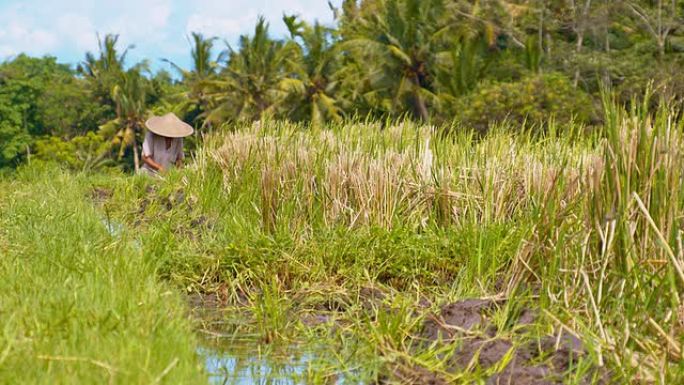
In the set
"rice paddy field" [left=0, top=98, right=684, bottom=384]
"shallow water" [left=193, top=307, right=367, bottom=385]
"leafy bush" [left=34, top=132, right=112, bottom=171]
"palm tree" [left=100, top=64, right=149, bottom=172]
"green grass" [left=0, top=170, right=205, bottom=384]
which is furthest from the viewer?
"palm tree" [left=100, top=64, right=149, bottom=172]

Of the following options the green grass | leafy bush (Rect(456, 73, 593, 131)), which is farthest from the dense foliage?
the green grass

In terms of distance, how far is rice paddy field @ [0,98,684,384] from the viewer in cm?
338

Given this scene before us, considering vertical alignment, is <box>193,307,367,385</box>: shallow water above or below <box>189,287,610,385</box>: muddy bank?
below

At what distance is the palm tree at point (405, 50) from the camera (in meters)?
29.2

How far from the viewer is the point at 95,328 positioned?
316cm

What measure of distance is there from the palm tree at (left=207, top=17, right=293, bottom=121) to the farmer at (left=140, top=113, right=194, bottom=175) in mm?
23730

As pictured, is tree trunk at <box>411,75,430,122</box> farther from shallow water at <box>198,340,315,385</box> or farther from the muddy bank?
shallow water at <box>198,340,315,385</box>

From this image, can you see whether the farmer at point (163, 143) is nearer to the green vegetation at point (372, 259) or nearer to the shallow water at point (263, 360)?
the green vegetation at point (372, 259)

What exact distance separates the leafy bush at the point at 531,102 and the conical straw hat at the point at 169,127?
43.3ft

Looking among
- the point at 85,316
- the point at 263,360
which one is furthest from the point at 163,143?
the point at 85,316

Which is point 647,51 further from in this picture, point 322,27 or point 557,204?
point 557,204

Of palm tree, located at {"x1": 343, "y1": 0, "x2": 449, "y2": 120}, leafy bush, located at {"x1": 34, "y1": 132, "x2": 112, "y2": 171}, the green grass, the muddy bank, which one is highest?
palm tree, located at {"x1": 343, "y1": 0, "x2": 449, "y2": 120}

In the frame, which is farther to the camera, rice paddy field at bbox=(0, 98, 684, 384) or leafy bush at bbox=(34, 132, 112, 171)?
leafy bush at bbox=(34, 132, 112, 171)

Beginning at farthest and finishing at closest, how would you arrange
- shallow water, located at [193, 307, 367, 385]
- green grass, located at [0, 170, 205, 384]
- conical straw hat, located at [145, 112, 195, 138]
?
conical straw hat, located at [145, 112, 195, 138] < shallow water, located at [193, 307, 367, 385] < green grass, located at [0, 170, 205, 384]
